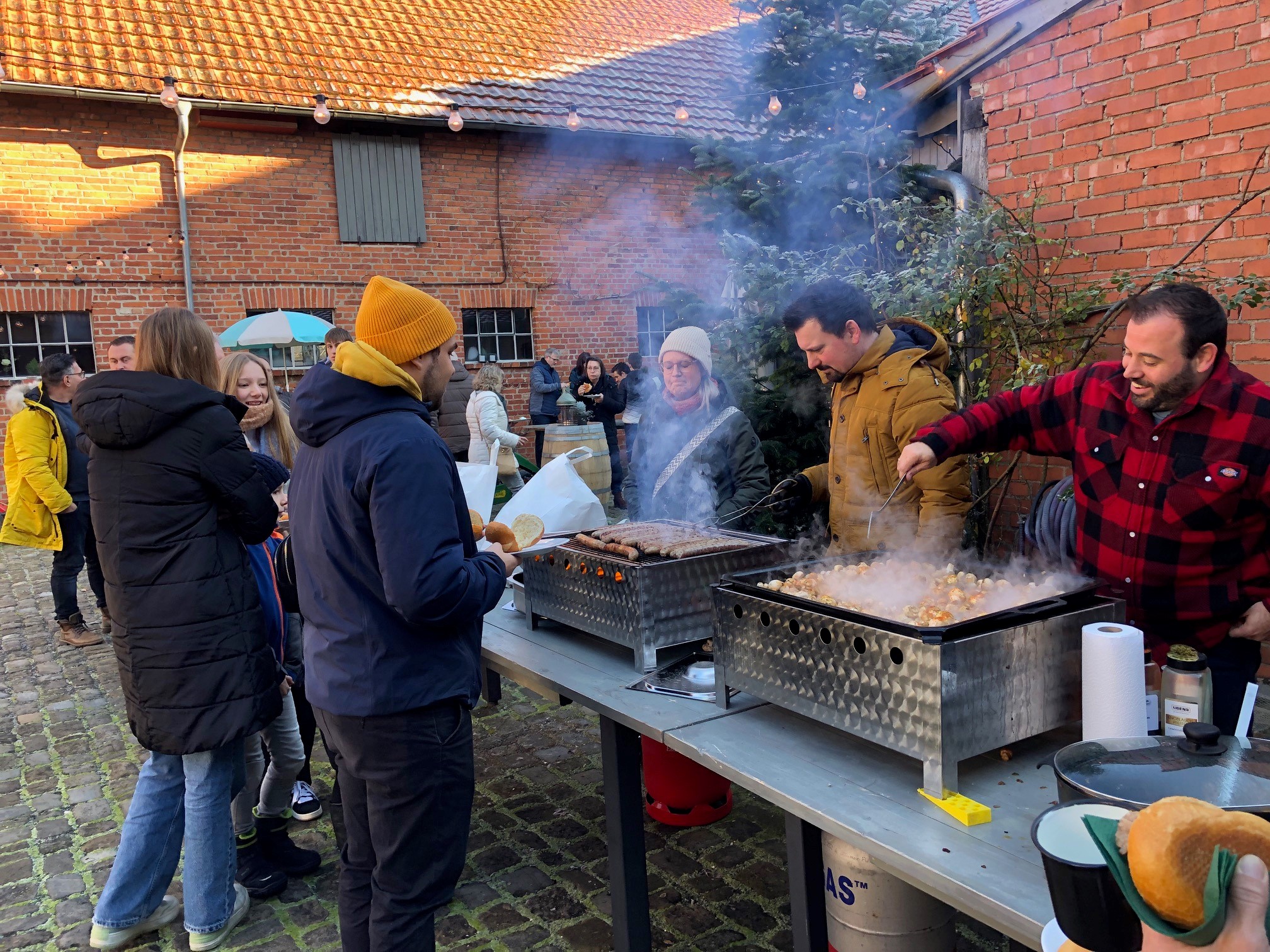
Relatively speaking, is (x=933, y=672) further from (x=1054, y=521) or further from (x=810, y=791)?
(x=1054, y=521)

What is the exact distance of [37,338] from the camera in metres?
11.5

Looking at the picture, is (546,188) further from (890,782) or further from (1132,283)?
(890,782)

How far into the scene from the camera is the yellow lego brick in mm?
1923

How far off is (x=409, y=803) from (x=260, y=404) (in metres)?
2.59

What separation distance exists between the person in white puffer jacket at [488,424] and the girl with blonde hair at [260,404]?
404 centimetres

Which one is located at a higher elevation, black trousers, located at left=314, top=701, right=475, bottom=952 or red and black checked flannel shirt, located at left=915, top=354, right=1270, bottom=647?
red and black checked flannel shirt, located at left=915, top=354, right=1270, bottom=647

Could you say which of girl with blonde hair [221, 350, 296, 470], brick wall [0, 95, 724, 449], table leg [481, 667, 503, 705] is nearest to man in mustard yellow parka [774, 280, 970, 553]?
table leg [481, 667, 503, 705]

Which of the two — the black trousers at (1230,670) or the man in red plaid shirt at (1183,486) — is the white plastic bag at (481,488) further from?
the black trousers at (1230,670)

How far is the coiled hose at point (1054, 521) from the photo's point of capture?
4.27 m

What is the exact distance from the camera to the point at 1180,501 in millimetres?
2445

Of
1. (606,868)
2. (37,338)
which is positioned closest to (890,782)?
(606,868)

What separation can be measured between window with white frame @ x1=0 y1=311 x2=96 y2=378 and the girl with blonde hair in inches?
333

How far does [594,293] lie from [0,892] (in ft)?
38.6

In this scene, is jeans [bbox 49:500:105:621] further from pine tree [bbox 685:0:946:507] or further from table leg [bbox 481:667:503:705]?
pine tree [bbox 685:0:946:507]
